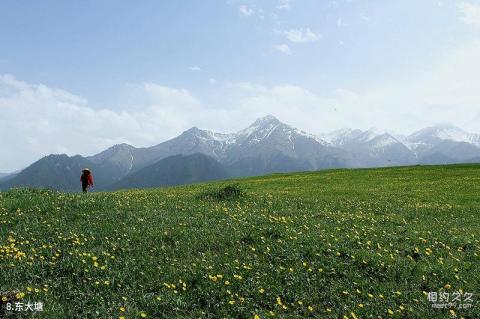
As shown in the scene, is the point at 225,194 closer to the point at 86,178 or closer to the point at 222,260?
the point at 222,260

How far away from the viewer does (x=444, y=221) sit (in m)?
23.2

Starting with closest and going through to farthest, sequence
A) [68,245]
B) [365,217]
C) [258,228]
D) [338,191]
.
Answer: [68,245] < [258,228] < [365,217] < [338,191]

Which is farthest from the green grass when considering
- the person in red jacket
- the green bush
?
the person in red jacket

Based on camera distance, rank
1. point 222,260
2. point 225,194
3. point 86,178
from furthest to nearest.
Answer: point 86,178 → point 225,194 → point 222,260

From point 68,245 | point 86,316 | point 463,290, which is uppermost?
point 68,245

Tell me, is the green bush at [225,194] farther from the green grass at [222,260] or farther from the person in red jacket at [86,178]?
the person in red jacket at [86,178]

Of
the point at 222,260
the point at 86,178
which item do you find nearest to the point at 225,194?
the point at 222,260

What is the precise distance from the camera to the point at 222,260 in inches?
552

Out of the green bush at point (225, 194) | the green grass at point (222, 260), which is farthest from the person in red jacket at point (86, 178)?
the green bush at point (225, 194)

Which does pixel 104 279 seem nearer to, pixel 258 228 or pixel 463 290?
pixel 258 228

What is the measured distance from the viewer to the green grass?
37.2 ft

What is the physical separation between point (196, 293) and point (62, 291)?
12.1 ft

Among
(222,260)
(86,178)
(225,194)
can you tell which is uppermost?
(86,178)

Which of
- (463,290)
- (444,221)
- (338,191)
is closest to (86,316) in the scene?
(463,290)
